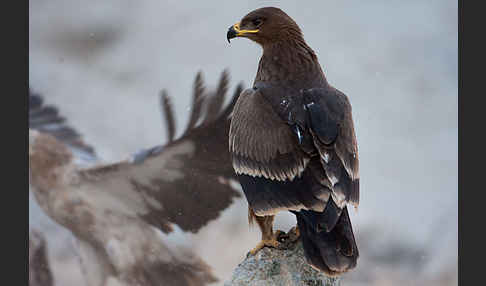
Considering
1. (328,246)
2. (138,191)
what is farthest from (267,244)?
(138,191)

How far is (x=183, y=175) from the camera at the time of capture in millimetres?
4758

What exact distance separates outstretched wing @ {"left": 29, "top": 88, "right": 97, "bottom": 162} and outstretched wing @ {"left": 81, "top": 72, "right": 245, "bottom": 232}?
58 cm

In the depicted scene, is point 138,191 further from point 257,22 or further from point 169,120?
point 257,22

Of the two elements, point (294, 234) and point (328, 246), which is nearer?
point (328, 246)

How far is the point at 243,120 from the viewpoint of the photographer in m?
3.10

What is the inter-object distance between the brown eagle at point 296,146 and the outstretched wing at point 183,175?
Result: 3.62 ft

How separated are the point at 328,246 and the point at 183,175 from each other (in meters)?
2.18

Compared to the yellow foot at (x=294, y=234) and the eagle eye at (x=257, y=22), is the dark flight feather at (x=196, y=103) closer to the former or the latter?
the eagle eye at (x=257, y=22)

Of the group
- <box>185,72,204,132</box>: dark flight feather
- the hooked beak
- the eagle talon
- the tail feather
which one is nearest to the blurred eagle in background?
<box>185,72,204,132</box>: dark flight feather

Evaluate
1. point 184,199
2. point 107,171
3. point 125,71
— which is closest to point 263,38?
point 184,199

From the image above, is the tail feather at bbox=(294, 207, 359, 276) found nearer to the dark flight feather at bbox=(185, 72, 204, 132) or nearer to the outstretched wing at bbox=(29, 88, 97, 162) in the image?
the dark flight feather at bbox=(185, 72, 204, 132)

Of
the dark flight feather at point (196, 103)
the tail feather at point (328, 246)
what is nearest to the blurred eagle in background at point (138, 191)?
Answer: the dark flight feather at point (196, 103)

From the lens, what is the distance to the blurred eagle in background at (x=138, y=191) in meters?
4.56

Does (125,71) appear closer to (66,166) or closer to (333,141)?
(66,166)
